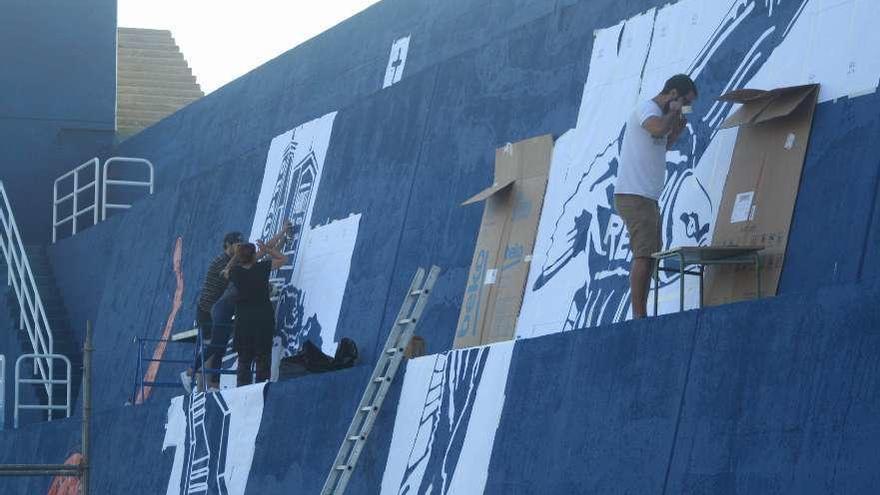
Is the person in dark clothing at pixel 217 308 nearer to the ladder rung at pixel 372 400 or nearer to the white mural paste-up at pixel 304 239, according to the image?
the white mural paste-up at pixel 304 239

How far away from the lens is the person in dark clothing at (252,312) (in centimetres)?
1411

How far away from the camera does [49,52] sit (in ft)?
79.2

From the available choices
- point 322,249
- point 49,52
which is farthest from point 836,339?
point 49,52

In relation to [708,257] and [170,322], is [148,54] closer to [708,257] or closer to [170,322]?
[170,322]

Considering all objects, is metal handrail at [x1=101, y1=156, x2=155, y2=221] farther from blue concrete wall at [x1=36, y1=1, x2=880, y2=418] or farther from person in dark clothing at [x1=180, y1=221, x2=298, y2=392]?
person in dark clothing at [x1=180, y1=221, x2=298, y2=392]

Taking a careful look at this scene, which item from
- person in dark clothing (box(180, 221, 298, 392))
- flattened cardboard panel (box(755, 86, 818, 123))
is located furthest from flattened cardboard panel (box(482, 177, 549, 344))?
person in dark clothing (box(180, 221, 298, 392))

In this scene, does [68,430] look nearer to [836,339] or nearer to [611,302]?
[611,302]

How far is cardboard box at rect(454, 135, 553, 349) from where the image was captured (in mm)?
11922

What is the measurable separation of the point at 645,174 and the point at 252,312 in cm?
488

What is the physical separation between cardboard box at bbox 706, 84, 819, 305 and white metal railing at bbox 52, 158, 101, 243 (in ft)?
40.5

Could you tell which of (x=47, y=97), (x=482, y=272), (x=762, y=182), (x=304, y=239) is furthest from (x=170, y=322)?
(x=762, y=182)

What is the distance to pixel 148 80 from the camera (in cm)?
2672

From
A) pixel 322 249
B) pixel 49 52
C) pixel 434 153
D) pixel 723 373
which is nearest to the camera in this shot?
pixel 723 373

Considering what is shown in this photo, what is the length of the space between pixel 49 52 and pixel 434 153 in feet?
38.3
